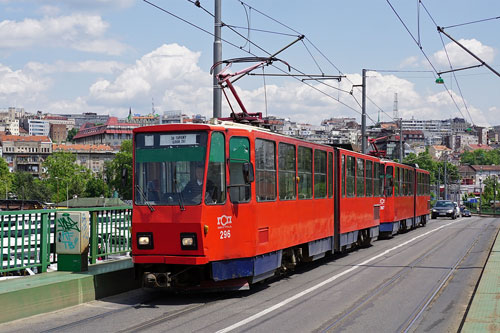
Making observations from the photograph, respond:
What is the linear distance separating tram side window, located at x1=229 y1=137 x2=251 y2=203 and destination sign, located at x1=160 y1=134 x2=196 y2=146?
2.38 feet

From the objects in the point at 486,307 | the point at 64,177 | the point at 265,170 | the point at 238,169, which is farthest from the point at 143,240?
the point at 64,177

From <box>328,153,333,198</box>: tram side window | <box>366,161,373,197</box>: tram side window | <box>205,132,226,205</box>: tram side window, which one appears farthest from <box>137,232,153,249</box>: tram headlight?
<box>366,161,373,197</box>: tram side window

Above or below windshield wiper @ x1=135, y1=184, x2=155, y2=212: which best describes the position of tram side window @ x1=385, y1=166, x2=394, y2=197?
above

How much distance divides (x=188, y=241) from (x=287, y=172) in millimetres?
3579

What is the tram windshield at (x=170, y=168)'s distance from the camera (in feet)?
39.0

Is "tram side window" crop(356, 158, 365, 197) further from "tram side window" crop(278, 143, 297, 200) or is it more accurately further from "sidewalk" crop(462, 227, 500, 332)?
"tram side window" crop(278, 143, 297, 200)

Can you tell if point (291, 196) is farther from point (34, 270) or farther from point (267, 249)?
point (34, 270)

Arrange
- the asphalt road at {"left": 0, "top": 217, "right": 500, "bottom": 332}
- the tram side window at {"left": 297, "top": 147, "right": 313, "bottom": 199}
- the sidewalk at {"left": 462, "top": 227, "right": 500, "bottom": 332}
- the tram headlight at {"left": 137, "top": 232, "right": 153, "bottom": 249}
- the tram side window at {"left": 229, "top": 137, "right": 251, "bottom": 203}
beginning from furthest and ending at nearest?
the tram side window at {"left": 297, "top": 147, "right": 313, "bottom": 199}, the tram side window at {"left": 229, "top": 137, "right": 251, "bottom": 203}, the tram headlight at {"left": 137, "top": 232, "right": 153, "bottom": 249}, the asphalt road at {"left": 0, "top": 217, "right": 500, "bottom": 332}, the sidewalk at {"left": 462, "top": 227, "right": 500, "bottom": 332}

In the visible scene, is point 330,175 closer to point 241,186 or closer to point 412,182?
point 241,186

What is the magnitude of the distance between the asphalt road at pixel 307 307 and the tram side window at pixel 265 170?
1.89 meters

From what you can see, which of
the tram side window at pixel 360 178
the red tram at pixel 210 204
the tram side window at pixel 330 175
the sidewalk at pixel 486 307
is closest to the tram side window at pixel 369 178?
the tram side window at pixel 360 178

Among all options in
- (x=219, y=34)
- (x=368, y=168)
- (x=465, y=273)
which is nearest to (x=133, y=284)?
(x=219, y=34)

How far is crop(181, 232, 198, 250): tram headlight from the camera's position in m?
11.7

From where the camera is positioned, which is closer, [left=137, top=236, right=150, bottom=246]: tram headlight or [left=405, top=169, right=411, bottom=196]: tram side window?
[left=137, top=236, right=150, bottom=246]: tram headlight
